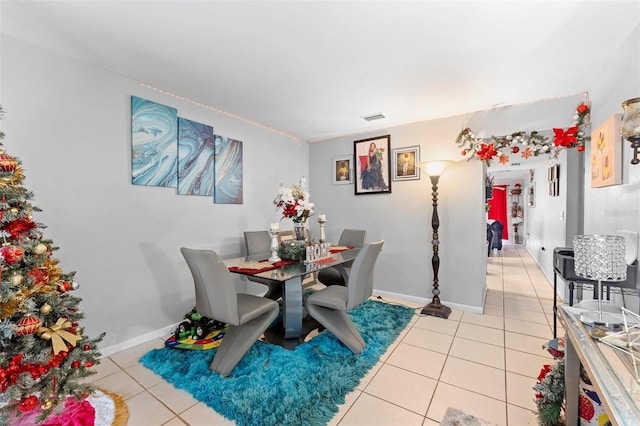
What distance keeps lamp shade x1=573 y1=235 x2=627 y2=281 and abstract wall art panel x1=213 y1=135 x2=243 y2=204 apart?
3.15m

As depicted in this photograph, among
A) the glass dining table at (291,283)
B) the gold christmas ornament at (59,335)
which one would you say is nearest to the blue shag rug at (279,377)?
the glass dining table at (291,283)

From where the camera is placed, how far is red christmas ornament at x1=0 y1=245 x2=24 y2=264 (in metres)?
1.28

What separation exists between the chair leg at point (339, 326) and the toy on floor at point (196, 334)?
94 cm

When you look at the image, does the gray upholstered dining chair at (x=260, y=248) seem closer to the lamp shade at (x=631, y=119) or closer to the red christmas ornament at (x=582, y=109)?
the lamp shade at (x=631, y=119)

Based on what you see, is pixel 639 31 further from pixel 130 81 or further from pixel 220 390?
pixel 130 81

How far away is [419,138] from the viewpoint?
11.7 feet

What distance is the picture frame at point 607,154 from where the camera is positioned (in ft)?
5.88

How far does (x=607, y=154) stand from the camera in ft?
6.37

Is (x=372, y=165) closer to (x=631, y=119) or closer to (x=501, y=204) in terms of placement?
(x=631, y=119)

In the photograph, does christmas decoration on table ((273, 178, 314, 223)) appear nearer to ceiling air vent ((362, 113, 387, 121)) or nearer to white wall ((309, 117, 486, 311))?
ceiling air vent ((362, 113, 387, 121))

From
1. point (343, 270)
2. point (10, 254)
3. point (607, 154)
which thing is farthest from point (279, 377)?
point (607, 154)

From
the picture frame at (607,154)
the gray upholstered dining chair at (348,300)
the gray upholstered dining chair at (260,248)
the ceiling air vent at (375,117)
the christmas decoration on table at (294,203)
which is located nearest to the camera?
the picture frame at (607,154)

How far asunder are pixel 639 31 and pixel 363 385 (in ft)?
9.41

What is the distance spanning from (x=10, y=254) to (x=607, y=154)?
3.63m
